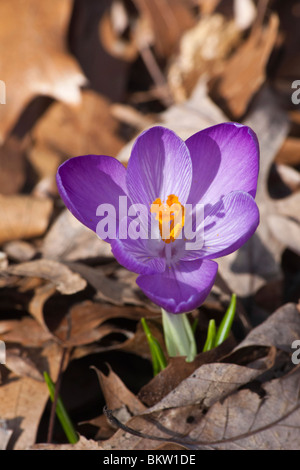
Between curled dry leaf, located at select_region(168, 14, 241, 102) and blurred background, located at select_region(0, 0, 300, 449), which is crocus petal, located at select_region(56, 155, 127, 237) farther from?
curled dry leaf, located at select_region(168, 14, 241, 102)

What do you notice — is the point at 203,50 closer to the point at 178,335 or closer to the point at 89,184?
the point at 89,184

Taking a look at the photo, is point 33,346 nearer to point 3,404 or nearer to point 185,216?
point 3,404

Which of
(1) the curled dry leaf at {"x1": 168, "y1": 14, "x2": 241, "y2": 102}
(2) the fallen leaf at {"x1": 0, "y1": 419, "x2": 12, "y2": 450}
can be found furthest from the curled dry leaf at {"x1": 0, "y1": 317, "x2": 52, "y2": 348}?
(1) the curled dry leaf at {"x1": 168, "y1": 14, "x2": 241, "y2": 102}

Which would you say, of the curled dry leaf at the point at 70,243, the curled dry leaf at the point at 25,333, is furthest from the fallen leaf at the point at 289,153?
the curled dry leaf at the point at 25,333

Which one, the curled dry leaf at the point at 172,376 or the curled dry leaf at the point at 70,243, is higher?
the curled dry leaf at the point at 70,243

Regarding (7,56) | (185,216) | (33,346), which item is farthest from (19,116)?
(185,216)

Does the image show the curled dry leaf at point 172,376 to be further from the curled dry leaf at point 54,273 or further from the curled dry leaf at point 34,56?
the curled dry leaf at point 34,56
